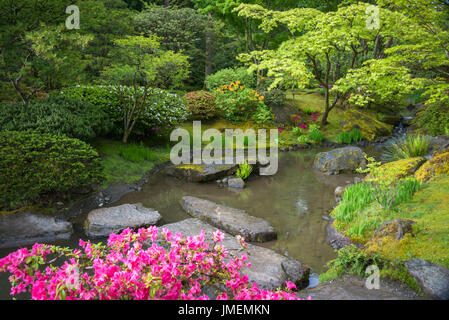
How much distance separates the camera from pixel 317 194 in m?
6.93

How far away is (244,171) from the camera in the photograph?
25.6 feet

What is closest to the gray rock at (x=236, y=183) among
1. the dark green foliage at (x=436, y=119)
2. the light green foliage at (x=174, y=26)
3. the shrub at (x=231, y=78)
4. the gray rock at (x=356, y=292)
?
the gray rock at (x=356, y=292)

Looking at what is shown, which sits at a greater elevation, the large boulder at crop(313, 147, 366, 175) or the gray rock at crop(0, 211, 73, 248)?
the large boulder at crop(313, 147, 366, 175)

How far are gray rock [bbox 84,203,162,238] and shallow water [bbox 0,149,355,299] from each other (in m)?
0.22

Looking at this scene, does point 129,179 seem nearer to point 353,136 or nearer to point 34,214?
point 34,214

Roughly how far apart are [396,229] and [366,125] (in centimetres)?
977

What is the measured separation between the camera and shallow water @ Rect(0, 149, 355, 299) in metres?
4.59

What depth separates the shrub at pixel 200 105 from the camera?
1227cm

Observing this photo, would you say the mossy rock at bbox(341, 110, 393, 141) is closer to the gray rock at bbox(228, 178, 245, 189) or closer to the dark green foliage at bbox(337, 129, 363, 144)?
the dark green foliage at bbox(337, 129, 363, 144)

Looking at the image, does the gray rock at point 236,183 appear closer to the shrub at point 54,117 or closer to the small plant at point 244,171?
the small plant at point 244,171

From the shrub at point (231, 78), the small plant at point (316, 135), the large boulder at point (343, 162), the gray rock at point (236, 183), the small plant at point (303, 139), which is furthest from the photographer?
the shrub at point (231, 78)

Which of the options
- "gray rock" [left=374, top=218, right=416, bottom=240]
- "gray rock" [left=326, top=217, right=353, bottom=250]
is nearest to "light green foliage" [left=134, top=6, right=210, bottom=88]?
"gray rock" [left=326, top=217, right=353, bottom=250]

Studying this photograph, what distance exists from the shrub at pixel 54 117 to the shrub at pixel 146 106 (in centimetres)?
92

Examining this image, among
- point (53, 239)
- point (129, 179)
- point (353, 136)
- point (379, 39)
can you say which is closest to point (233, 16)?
point (379, 39)
